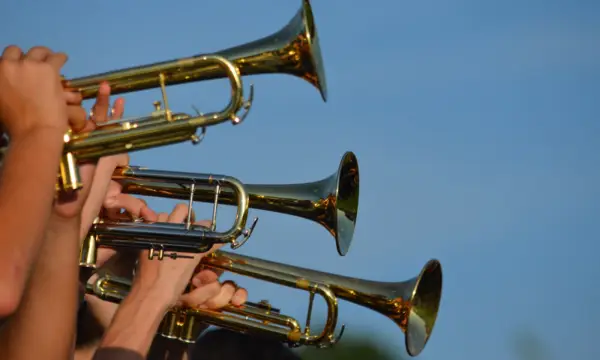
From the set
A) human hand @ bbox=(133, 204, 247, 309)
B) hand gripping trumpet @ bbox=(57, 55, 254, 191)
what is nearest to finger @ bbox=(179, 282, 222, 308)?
human hand @ bbox=(133, 204, 247, 309)

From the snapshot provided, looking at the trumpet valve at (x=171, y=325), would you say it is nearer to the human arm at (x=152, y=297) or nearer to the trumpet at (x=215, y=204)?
the human arm at (x=152, y=297)

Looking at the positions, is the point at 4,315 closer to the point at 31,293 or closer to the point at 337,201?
the point at 31,293

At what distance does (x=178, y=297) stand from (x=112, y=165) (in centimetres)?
105

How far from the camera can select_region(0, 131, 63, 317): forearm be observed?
3469 mm

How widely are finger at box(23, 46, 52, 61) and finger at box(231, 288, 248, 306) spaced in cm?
247

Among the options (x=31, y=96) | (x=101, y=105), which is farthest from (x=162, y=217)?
(x=31, y=96)

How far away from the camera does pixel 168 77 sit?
4441mm

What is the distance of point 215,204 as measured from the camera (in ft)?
18.0

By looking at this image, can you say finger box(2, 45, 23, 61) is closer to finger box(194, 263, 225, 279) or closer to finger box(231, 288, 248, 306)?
finger box(194, 263, 225, 279)

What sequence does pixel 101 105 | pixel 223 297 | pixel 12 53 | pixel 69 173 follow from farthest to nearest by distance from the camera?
pixel 223 297 → pixel 101 105 → pixel 69 173 → pixel 12 53

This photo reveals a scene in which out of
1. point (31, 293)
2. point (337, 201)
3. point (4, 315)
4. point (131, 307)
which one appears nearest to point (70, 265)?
point (31, 293)

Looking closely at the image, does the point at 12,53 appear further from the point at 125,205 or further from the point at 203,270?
the point at 203,270

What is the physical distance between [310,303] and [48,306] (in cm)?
235

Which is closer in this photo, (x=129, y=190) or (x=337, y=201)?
(x=129, y=190)
